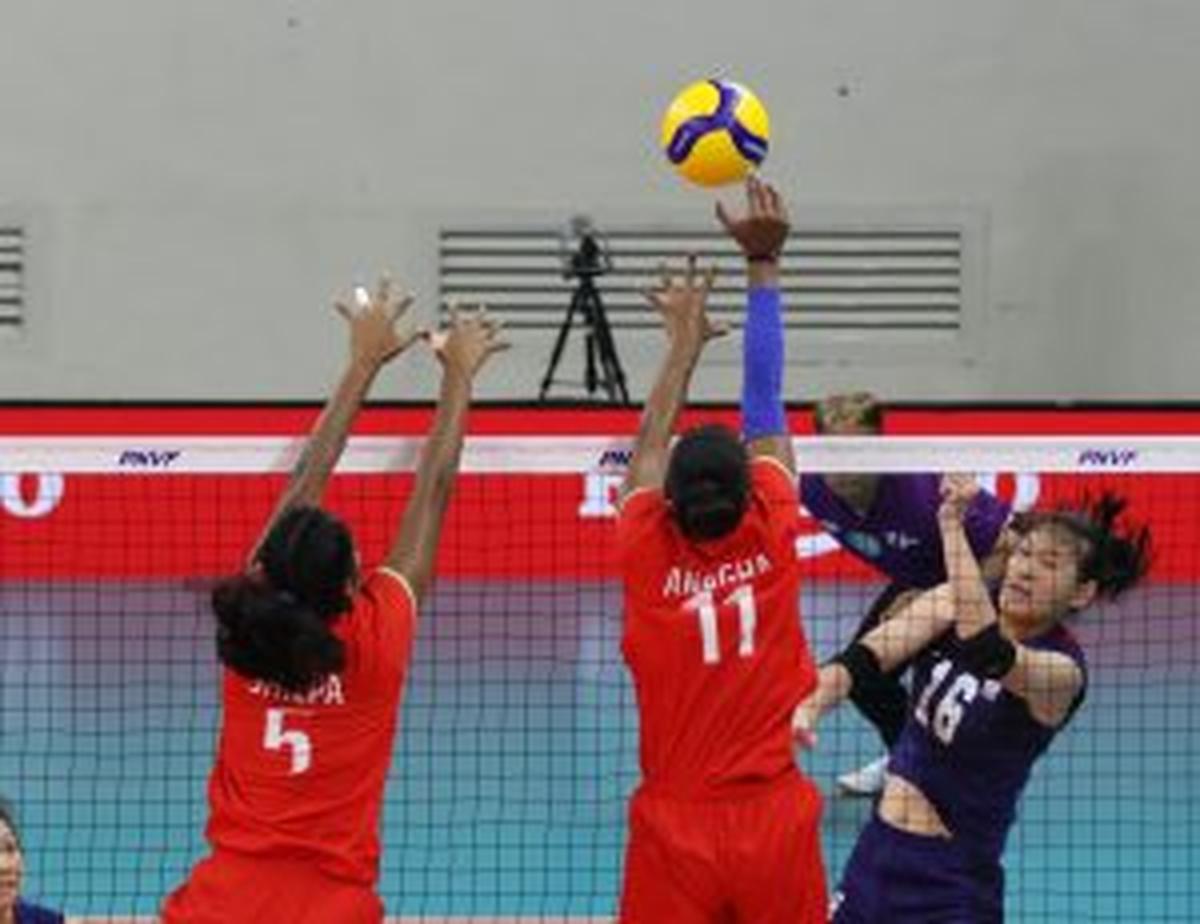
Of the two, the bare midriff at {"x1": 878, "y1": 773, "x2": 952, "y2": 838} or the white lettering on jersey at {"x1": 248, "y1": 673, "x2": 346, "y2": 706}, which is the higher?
the white lettering on jersey at {"x1": 248, "y1": 673, "x2": 346, "y2": 706}

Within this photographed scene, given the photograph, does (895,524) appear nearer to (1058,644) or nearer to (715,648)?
(1058,644)

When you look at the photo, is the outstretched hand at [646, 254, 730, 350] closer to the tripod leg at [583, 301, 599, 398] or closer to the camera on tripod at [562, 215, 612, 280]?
the tripod leg at [583, 301, 599, 398]

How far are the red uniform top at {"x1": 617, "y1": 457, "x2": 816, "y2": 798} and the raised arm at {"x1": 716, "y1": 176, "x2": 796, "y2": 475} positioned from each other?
0.27 m

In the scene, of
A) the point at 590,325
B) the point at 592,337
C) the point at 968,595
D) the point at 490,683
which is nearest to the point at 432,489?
the point at 968,595

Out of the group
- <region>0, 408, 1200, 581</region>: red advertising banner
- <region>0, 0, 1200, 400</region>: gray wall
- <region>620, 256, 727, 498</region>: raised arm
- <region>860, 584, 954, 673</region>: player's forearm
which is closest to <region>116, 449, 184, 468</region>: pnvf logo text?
<region>620, 256, 727, 498</region>: raised arm

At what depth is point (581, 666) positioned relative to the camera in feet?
42.6

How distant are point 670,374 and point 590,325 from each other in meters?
11.3

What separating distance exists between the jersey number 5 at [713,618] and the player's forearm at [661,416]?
387 millimetres

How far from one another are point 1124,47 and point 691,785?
1417 centimetres

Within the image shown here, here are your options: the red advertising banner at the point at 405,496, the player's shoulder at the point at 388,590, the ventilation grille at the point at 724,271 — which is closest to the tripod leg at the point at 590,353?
the ventilation grille at the point at 724,271

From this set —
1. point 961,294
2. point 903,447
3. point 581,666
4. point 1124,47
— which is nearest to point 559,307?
point 961,294

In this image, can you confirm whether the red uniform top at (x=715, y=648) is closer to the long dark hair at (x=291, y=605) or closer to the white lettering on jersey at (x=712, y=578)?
the white lettering on jersey at (x=712, y=578)

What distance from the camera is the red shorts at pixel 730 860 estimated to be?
220 inches

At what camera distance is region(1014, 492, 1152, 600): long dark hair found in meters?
5.93
